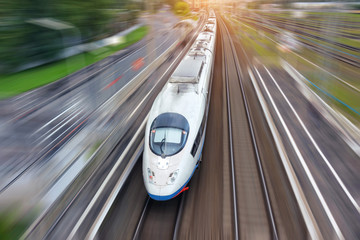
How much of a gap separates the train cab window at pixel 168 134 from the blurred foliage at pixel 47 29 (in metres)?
12.9

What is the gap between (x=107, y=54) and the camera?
2611 centimetres

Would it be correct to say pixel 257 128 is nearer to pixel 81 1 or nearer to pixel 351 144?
pixel 351 144

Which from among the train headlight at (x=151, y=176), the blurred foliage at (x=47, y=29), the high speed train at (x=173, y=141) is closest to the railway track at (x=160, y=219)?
the high speed train at (x=173, y=141)

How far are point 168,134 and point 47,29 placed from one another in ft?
52.6

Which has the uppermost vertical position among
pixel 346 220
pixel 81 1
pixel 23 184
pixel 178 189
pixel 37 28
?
pixel 81 1

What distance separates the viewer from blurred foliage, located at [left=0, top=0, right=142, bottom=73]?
16219mm

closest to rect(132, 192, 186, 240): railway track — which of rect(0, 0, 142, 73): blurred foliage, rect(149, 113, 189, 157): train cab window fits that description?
rect(149, 113, 189, 157): train cab window

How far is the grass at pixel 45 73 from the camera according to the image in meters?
17.2

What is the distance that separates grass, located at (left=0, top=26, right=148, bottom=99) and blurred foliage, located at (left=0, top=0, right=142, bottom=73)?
0.70 meters

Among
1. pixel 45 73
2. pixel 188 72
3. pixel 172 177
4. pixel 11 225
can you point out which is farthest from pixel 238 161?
pixel 45 73

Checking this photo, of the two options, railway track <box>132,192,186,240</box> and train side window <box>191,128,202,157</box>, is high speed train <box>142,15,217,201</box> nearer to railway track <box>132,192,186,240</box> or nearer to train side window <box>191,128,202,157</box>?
train side window <box>191,128,202,157</box>

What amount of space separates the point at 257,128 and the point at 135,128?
6173 millimetres

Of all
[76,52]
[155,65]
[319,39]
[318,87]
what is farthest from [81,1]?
[319,39]

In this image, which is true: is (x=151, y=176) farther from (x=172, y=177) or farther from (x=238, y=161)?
(x=238, y=161)
